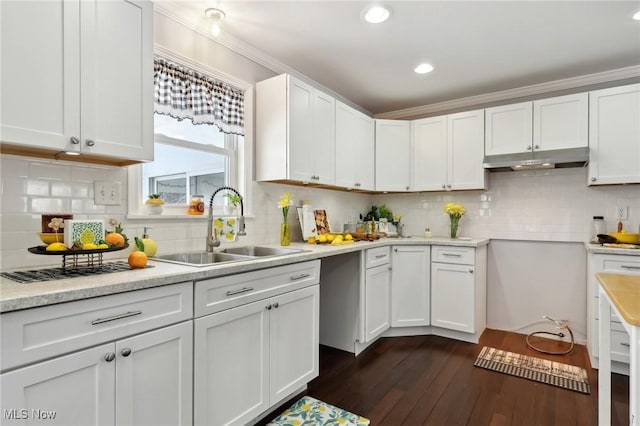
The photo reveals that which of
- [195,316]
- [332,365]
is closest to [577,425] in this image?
[332,365]

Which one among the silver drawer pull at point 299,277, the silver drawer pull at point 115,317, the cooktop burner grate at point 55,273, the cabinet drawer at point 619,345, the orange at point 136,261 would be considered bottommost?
the cabinet drawer at point 619,345

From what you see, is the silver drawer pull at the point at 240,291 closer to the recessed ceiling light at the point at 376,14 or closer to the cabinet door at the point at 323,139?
the cabinet door at the point at 323,139

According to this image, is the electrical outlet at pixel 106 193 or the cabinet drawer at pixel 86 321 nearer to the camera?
the cabinet drawer at pixel 86 321

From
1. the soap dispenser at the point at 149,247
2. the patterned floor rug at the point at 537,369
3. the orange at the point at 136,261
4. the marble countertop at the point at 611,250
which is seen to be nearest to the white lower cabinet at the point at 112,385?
the orange at the point at 136,261

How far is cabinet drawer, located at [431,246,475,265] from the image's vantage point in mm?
3268

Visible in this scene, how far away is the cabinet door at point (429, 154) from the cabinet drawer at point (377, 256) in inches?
38.9

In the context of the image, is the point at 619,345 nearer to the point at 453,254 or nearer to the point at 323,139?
the point at 453,254

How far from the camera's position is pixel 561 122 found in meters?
3.16

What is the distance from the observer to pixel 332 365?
2795 mm

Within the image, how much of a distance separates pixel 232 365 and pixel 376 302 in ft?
5.58

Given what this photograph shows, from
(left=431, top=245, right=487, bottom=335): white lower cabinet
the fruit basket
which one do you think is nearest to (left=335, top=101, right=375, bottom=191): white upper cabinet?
(left=431, top=245, right=487, bottom=335): white lower cabinet

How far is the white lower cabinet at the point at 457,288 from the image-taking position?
327cm

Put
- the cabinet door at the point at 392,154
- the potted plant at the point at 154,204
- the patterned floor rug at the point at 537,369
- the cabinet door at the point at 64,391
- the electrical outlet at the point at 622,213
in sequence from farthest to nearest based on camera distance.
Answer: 1. the cabinet door at the point at 392,154
2. the electrical outlet at the point at 622,213
3. the patterned floor rug at the point at 537,369
4. the potted plant at the point at 154,204
5. the cabinet door at the point at 64,391

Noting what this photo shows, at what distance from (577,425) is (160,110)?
3.10 m
